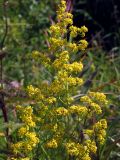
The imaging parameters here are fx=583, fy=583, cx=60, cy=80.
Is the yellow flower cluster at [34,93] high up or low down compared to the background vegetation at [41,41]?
down

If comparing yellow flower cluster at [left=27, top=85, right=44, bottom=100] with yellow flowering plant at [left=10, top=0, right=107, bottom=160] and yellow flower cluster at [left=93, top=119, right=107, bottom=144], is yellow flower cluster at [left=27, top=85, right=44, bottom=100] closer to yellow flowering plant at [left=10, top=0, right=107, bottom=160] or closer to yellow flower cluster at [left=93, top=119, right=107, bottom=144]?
yellow flowering plant at [left=10, top=0, right=107, bottom=160]

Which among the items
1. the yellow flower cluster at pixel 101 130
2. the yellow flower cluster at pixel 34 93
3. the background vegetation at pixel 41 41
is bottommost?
the yellow flower cluster at pixel 101 130

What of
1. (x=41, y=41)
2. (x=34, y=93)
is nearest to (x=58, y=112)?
(x=34, y=93)

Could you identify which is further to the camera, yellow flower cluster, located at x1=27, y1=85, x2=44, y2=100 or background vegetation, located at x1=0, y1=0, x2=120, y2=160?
background vegetation, located at x1=0, y1=0, x2=120, y2=160

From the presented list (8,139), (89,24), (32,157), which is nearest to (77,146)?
(32,157)

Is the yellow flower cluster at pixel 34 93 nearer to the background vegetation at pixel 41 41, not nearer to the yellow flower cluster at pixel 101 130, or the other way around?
the yellow flower cluster at pixel 101 130

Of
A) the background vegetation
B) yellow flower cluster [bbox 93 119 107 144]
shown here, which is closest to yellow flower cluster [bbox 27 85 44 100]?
yellow flower cluster [bbox 93 119 107 144]

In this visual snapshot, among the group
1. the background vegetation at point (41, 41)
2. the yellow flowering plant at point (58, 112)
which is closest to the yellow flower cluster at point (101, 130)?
the yellow flowering plant at point (58, 112)

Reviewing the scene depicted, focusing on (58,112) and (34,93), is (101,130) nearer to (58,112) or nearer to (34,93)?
(58,112)

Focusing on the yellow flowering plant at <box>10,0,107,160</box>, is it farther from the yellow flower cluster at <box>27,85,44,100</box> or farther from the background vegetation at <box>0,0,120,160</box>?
the background vegetation at <box>0,0,120,160</box>

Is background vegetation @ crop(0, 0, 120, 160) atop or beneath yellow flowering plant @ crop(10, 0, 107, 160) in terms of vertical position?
atop

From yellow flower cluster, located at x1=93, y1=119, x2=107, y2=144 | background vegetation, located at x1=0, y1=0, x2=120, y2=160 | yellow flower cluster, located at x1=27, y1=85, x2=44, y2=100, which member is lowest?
yellow flower cluster, located at x1=93, y1=119, x2=107, y2=144

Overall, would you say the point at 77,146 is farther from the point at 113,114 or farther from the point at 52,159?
the point at 113,114

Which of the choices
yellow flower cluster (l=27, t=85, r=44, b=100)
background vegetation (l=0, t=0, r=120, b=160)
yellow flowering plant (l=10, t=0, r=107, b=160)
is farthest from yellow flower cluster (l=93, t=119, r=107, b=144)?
background vegetation (l=0, t=0, r=120, b=160)
